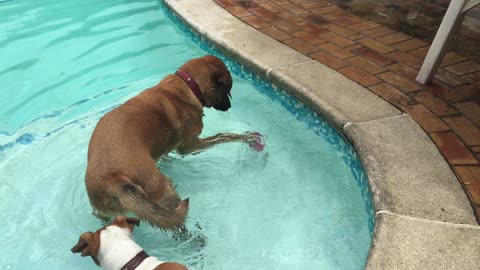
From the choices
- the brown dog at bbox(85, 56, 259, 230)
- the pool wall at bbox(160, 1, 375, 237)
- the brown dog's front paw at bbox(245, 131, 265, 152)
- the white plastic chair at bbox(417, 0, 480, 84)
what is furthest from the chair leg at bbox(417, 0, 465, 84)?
the brown dog at bbox(85, 56, 259, 230)

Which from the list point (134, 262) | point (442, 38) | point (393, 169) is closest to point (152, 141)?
A: point (134, 262)

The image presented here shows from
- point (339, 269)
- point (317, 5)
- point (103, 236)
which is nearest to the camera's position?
point (103, 236)

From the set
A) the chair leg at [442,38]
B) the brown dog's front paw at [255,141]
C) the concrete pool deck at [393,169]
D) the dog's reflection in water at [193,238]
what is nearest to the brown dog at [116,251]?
the dog's reflection in water at [193,238]

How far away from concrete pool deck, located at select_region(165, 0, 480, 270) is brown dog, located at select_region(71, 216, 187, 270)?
3.71ft

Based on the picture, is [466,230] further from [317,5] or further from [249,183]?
[317,5]

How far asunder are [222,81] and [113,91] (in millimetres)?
2435

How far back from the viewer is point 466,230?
232cm

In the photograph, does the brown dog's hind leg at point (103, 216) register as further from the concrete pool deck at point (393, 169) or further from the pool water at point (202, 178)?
the concrete pool deck at point (393, 169)

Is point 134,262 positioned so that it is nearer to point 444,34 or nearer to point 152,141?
point 152,141

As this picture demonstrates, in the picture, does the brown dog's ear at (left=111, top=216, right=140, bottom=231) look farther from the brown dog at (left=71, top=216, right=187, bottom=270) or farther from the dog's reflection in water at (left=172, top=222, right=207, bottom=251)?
the dog's reflection in water at (left=172, top=222, right=207, bottom=251)

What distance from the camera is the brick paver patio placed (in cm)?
306

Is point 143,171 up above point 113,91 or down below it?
above

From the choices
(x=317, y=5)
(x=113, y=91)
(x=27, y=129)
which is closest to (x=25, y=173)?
(x=27, y=129)

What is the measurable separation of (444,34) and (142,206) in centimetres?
286
